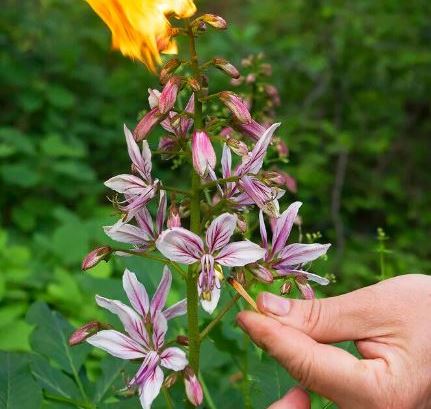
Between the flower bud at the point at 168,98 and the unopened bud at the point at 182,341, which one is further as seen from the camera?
the unopened bud at the point at 182,341

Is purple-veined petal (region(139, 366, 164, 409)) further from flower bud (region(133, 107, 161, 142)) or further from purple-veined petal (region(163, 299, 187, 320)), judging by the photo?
flower bud (region(133, 107, 161, 142))

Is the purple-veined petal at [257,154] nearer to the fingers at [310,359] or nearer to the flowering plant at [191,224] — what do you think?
the flowering plant at [191,224]

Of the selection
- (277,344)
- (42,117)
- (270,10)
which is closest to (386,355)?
(277,344)

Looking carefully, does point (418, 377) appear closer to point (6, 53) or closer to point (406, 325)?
point (406, 325)

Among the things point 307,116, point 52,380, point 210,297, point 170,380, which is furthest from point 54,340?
point 307,116

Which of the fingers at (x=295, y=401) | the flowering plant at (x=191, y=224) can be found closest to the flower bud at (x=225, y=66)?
the flowering plant at (x=191, y=224)

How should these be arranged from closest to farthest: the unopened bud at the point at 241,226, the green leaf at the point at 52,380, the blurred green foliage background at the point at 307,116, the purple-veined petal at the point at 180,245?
the purple-veined petal at the point at 180,245 < the unopened bud at the point at 241,226 < the green leaf at the point at 52,380 < the blurred green foliage background at the point at 307,116
